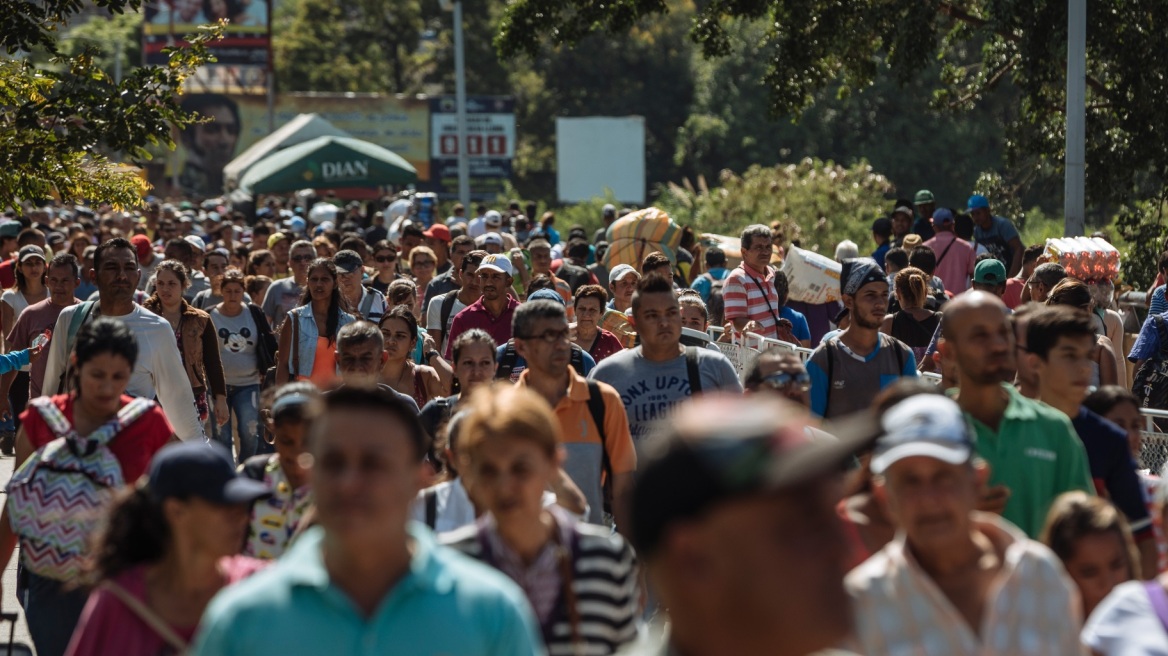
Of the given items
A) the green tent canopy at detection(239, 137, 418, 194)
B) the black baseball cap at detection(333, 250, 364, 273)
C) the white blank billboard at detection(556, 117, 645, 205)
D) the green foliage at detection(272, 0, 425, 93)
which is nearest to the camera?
the black baseball cap at detection(333, 250, 364, 273)

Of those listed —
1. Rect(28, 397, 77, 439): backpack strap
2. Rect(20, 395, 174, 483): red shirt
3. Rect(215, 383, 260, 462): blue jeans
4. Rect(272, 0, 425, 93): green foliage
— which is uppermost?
Rect(272, 0, 425, 93): green foliage

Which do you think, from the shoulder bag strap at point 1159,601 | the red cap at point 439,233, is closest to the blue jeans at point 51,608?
the shoulder bag strap at point 1159,601

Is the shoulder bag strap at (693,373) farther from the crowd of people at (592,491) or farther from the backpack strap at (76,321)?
the backpack strap at (76,321)

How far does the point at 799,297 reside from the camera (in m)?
13.4

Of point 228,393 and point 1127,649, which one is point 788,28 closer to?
point 228,393

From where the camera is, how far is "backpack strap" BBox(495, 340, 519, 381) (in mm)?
8586

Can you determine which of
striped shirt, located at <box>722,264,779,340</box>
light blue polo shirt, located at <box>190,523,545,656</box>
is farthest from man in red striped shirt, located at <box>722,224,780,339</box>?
light blue polo shirt, located at <box>190,523,545,656</box>

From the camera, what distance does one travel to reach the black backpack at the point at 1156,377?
10.7 meters

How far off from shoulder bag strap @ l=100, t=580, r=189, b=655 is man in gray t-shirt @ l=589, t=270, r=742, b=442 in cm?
356

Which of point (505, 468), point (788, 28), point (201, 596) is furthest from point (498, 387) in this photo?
point (788, 28)

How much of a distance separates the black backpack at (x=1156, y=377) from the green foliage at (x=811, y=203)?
17398mm

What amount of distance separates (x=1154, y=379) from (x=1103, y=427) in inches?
218

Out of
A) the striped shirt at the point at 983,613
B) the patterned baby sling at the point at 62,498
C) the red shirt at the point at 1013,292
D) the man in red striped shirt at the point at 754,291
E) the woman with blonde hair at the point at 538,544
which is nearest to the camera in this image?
the striped shirt at the point at 983,613

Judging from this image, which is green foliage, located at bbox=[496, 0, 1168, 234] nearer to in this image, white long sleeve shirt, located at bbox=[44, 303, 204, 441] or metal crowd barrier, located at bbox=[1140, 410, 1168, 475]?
metal crowd barrier, located at bbox=[1140, 410, 1168, 475]
